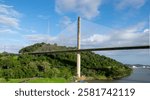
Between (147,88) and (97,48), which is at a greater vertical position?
(97,48)

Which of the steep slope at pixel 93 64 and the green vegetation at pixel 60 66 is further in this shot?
the steep slope at pixel 93 64

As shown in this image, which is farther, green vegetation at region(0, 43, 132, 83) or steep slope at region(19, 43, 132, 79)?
steep slope at region(19, 43, 132, 79)

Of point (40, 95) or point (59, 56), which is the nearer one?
point (40, 95)

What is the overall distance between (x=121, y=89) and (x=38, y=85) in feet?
1.21

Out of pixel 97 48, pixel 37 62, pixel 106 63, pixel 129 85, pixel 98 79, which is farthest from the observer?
pixel 37 62

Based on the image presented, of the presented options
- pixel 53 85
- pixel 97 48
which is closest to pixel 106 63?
pixel 97 48

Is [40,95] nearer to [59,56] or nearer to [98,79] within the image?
[98,79]

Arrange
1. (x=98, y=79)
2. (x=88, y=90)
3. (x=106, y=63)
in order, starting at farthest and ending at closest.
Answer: (x=106, y=63) → (x=98, y=79) → (x=88, y=90)

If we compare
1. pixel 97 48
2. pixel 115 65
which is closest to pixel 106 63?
pixel 115 65

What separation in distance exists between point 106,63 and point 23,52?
5.28 ft

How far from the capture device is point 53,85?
4.93 feet

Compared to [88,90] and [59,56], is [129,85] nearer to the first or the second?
[88,90]

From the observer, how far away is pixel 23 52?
6246 millimetres

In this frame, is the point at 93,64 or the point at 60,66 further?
the point at 60,66
